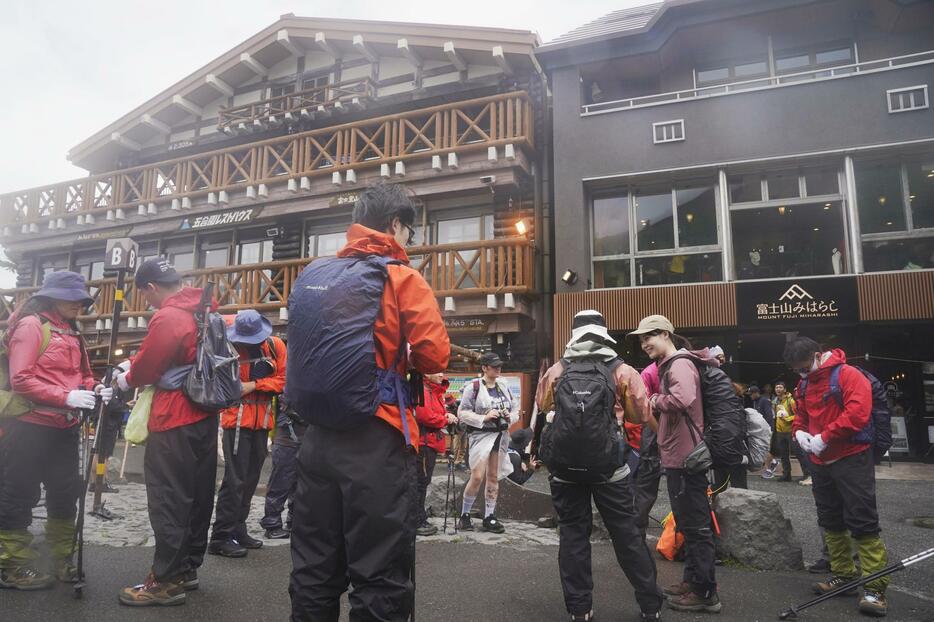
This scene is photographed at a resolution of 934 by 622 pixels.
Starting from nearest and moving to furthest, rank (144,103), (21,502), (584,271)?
(21,502)
(584,271)
(144,103)

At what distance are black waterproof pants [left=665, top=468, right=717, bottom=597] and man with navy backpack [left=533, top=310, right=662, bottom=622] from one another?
1.59 feet

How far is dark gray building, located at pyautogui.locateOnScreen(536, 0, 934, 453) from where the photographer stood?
11.4 metres

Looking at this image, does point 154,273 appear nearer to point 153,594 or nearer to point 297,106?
point 153,594

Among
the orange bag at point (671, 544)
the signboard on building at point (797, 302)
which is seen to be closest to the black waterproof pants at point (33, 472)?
the orange bag at point (671, 544)

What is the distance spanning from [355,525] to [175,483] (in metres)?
2.16

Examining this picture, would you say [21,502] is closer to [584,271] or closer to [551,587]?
[551,587]

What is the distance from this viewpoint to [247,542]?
5035 millimetres

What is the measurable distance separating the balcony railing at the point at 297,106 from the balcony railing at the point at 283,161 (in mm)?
771

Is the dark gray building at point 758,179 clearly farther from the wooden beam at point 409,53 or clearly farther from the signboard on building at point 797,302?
the wooden beam at point 409,53

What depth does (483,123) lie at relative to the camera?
1491cm

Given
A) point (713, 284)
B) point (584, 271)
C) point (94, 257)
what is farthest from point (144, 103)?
point (713, 284)

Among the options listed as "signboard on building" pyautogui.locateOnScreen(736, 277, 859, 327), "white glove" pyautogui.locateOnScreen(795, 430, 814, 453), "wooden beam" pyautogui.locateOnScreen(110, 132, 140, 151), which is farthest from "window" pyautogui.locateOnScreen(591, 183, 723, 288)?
"wooden beam" pyautogui.locateOnScreen(110, 132, 140, 151)

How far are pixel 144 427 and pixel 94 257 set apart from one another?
19062 mm

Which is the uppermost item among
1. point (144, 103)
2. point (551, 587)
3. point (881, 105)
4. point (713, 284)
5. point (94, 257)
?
point (144, 103)
